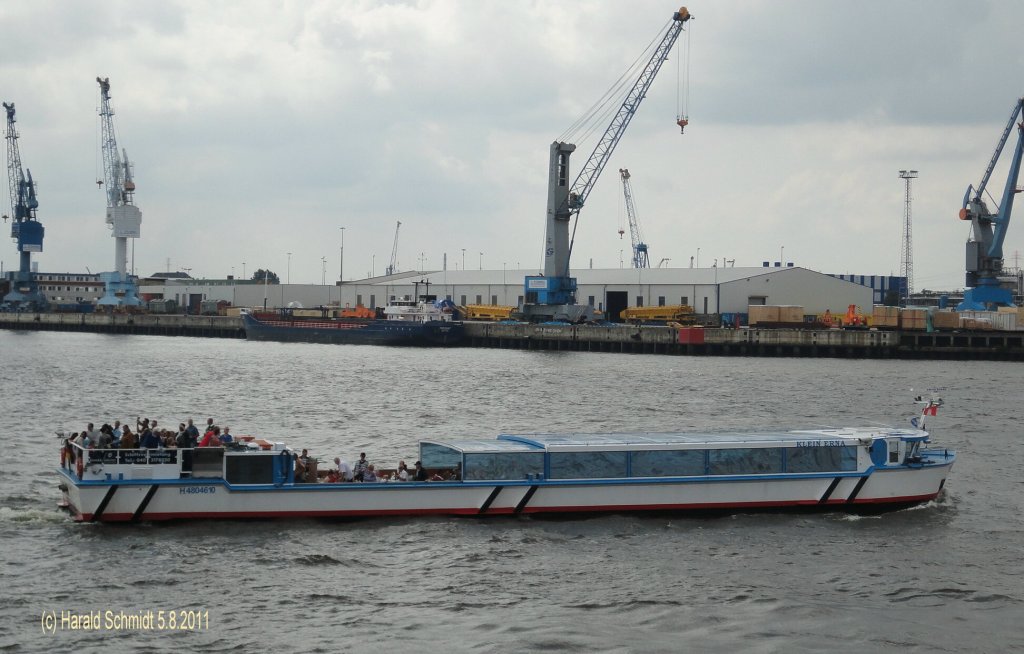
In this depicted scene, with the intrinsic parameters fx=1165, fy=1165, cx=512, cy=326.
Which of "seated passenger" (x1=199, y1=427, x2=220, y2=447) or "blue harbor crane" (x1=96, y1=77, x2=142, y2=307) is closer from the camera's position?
"seated passenger" (x1=199, y1=427, x2=220, y2=447)

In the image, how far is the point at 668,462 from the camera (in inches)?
1200

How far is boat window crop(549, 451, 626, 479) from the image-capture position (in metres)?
30.0

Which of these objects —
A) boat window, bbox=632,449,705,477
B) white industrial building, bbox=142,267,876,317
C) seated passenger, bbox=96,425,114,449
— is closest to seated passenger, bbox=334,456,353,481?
seated passenger, bbox=96,425,114,449

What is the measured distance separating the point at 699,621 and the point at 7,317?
501ft

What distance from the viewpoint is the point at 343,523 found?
29.1m

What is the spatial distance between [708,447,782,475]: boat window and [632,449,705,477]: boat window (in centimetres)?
35

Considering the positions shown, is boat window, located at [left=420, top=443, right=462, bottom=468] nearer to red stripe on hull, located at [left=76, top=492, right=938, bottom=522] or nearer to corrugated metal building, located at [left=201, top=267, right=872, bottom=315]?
red stripe on hull, located at [left=76, top=492, right=938, bottom=522]

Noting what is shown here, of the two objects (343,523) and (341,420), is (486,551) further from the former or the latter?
(341,420)

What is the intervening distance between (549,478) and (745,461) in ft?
17.5

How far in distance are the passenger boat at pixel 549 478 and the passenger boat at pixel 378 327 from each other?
82458 mm

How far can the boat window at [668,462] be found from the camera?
99.5 feet

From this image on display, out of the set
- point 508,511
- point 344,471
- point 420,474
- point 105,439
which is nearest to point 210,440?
point 105,439

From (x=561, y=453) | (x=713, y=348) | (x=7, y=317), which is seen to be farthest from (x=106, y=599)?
(x=7, y=317)

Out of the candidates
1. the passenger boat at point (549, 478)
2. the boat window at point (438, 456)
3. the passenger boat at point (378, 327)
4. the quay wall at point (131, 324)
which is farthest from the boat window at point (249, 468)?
the quay wall at point (131, 324)
